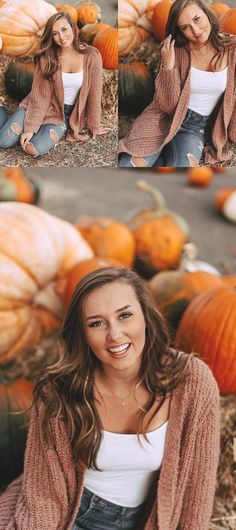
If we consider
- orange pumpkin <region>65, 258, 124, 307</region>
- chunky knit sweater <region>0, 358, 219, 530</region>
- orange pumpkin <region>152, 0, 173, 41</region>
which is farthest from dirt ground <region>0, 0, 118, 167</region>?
chunky knit sweater <region>0, 358, 219, 530</region>

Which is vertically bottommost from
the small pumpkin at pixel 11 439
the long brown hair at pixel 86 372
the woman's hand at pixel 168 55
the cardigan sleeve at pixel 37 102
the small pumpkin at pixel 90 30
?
the small pumpkin at pixel 11 439

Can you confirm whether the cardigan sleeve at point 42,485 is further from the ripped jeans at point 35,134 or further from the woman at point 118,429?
the ripped jeans at point 35,134

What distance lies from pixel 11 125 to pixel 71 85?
0.28 meters

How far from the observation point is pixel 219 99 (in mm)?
2713

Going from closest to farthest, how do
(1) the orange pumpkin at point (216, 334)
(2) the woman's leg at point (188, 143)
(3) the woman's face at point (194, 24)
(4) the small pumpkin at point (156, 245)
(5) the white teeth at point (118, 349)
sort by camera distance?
(5) the white teeth at point (118, 349)
(1) the orange pumpkin at point (216, 334)
(3) the woman's face at point (194, 24)
(2) the woman's leg at point (188, 143)
(4) the small pumpkin at point (156, 245)

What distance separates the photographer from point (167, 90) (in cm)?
267

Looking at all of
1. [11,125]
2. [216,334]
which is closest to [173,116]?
[11,125]

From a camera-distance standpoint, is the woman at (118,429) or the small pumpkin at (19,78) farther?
the small pumpkin at (19,78)

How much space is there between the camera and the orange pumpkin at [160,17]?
2.62 meters

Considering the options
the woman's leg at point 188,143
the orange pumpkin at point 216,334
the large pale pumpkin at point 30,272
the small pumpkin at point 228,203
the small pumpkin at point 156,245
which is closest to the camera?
the orange pumpkin at point 216,334

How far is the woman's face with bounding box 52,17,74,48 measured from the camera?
256 centimetres

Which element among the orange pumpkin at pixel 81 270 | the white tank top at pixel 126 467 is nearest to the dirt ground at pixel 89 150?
the orange pumpkin at pixel 81 270

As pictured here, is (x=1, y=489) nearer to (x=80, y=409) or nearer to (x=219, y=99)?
(x=80, y=409)

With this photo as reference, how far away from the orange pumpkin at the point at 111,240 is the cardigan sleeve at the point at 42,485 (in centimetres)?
108
